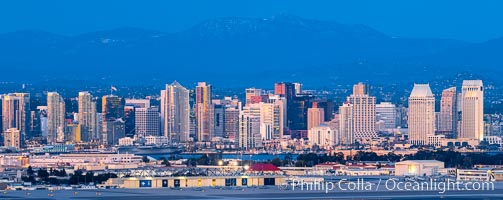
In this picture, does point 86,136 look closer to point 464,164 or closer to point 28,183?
point 464,164

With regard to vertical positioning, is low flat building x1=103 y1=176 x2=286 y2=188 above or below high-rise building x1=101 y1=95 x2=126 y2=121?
below

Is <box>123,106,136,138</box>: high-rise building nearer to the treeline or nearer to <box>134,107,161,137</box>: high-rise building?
<box>134,107,161,137</box>: high-rise building

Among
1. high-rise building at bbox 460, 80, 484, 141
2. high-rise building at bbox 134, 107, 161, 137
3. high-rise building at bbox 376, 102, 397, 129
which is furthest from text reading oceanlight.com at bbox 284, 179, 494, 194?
high-rise building at bbox 376, 102, 397, 129

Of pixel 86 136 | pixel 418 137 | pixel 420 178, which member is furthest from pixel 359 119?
pixel 420 178

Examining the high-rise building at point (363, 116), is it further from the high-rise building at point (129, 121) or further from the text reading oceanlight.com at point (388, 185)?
the text reading oceanlight.com at point (388, 185)

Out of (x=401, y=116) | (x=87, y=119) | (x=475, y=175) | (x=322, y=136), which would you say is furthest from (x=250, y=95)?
(x=475, y=175)

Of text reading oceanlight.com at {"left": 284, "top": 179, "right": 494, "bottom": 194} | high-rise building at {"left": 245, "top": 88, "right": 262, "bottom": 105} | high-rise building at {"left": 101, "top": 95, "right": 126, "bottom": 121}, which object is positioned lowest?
text reading oceanlight.com at {"left": 284, "top": 179, "right": 494, "bottom": 194}

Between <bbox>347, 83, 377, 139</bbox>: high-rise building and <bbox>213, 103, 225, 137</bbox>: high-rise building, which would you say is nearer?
<bbox>347, 83, 377, 139</bbox>: high-rise building
